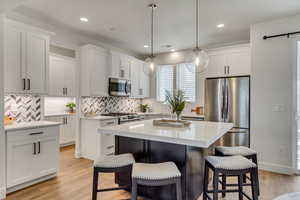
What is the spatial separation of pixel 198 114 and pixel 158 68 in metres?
1.98

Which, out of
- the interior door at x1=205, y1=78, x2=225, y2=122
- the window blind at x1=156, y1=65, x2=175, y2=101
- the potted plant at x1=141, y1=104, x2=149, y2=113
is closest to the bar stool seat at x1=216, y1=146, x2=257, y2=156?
the interior door at x1=205, y1=78, x2=225, y2=122

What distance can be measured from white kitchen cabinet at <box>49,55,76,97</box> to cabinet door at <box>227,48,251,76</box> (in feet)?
14.7

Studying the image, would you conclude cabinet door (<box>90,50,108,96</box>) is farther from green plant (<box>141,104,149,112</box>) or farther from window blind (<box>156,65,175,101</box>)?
window blind (<box>156,65,175,101</box>)

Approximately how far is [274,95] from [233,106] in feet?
2.56

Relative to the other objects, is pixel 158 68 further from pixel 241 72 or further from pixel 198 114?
→ pixel 241 72

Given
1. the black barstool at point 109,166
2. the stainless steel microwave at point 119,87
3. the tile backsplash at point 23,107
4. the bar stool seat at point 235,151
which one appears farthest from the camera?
the stainless steel microwave at point 119,87

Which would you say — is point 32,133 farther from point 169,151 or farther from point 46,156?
point 169,151

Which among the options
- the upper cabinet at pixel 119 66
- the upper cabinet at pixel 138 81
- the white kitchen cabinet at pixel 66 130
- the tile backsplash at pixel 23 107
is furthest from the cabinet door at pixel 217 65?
the white kitchen cabinet at pixel 66 130

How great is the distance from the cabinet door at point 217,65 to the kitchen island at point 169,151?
269cm

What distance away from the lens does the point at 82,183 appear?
113 inches

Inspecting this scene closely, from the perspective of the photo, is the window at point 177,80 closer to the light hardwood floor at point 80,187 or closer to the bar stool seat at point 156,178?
the light hardwood floor at point 80,187

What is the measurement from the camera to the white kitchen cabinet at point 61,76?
512 cm

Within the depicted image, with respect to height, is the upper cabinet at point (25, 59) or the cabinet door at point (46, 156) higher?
the upper cabinet at point (25, 59)

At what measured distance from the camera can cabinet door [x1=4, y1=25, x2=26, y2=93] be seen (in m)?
2.70
